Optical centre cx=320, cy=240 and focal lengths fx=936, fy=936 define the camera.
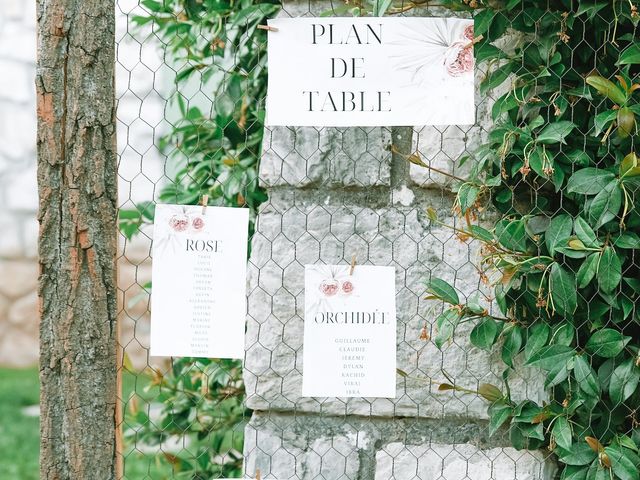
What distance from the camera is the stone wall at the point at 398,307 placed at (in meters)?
1.65

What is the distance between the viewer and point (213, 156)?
1975mm

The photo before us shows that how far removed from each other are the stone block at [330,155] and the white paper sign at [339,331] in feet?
0.53

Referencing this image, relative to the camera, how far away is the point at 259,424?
1.67 m

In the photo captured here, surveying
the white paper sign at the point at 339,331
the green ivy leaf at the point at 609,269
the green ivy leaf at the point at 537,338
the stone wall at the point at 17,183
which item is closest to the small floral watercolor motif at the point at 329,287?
the white paper sign at the point at 339,331

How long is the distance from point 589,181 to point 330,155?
0.44 metres

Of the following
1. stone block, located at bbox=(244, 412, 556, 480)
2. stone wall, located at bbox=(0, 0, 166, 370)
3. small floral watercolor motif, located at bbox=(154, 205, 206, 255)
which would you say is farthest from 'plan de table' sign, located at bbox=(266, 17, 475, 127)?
stone wall, located at bbox=(0, 0, 166, 370)

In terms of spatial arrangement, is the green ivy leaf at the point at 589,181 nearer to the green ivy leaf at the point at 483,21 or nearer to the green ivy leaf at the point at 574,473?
the green ivy leaf at the point at 483,21

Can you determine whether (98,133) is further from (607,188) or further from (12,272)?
(12,272)

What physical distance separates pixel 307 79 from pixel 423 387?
581mm

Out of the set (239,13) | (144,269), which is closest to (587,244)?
(239,13)

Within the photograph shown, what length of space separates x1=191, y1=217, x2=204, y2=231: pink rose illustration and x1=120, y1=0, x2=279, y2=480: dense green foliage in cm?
18

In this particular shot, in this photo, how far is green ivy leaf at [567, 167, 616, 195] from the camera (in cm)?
156

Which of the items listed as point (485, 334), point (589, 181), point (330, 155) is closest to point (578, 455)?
point (485, 334)

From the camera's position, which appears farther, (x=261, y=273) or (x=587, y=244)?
(x=261, y=273)
